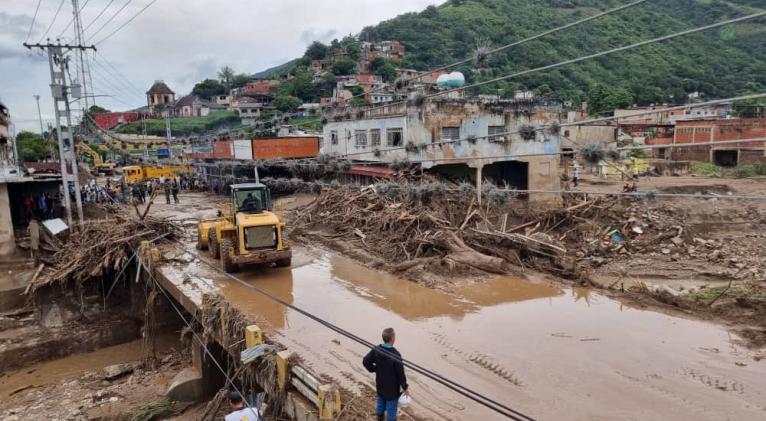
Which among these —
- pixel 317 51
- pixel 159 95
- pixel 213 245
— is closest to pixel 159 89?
pixel 159 95

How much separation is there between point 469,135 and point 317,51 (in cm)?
10279

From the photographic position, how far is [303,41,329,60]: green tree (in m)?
123

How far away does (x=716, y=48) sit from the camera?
67.2m

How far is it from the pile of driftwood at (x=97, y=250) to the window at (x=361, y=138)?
12676 mm

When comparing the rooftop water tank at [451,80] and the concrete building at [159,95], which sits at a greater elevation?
the concrete building at [159,95]

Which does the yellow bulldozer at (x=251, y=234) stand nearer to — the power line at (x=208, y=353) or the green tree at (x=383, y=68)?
the power line at (x=208, y=353)

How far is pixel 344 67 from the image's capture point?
9919 cm

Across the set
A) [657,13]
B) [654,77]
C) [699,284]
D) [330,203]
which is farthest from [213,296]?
[657,13]

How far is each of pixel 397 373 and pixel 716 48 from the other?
257 ft

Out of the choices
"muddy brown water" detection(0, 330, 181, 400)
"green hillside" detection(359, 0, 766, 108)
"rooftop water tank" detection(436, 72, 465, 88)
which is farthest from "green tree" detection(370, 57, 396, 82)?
"muddy brown water" detection(0, 330, 181, 400)

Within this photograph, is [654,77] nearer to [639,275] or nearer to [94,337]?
[639,275]

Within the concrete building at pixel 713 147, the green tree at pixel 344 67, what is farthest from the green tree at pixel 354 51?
the concrete building at pixel 713 147

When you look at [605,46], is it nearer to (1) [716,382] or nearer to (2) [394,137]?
(2) [394,137]

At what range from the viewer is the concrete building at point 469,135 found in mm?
26953
